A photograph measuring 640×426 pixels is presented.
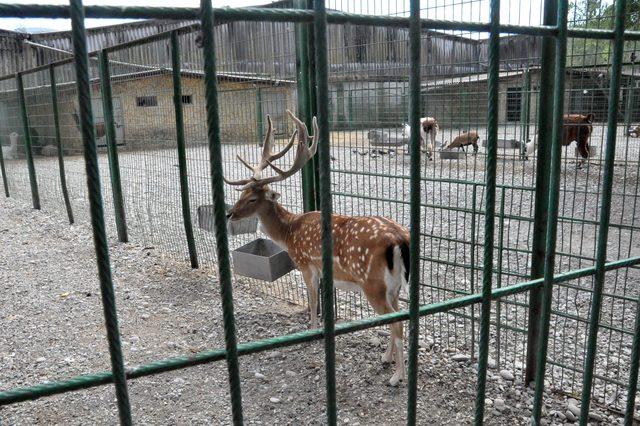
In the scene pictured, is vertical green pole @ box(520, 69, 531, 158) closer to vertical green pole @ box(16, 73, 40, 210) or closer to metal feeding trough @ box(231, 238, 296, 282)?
metal feeding trough @ box(231, 238, 296, 282)

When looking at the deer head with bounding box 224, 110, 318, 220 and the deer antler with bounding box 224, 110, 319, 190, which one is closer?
the deer antler with bounding box 224, 110, 319, 190

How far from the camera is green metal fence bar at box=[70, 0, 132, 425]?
3.58 feet

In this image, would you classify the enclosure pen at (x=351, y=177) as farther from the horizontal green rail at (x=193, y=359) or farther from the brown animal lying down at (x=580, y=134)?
the brown animal lying down at (x=580, y=134)

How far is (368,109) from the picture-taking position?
4777 mm

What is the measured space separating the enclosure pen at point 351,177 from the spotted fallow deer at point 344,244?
0.88 feet

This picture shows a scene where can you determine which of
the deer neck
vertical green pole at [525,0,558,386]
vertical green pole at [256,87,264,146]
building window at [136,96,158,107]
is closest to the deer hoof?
vertical green pole at [525,0,558,386]

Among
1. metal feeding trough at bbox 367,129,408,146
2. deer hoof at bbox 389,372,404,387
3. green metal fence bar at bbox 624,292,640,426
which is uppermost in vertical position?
metal feeding trough at bbox 367,129,408,146

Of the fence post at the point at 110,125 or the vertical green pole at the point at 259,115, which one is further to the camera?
the fence post at the point at 110,125

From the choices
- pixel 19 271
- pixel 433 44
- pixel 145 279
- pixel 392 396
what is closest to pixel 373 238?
pixel 392 396

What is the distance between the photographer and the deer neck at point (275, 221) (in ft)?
16.0

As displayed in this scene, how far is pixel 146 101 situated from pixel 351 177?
2691mm

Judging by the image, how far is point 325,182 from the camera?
1356 mm

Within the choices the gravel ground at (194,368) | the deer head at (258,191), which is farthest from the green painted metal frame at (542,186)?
the deer head at (258,191)

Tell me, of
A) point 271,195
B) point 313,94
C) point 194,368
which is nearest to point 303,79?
point 313,94
